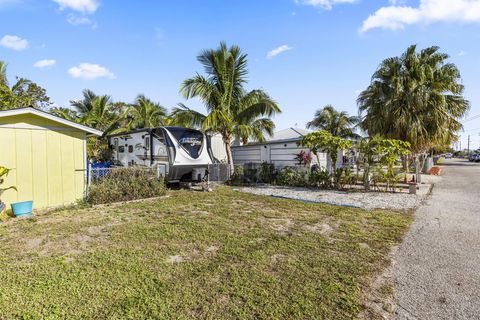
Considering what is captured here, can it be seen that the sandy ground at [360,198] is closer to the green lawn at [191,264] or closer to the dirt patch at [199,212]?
the green lawn at [191,264]

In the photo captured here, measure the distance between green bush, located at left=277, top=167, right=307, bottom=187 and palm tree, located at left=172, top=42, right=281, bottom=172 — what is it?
2.31 m

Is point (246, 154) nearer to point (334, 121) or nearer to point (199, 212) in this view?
point (199, 212)

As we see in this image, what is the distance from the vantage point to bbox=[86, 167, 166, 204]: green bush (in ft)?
25.3

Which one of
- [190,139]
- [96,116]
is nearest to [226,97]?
[190,139]

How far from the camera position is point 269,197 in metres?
9.31

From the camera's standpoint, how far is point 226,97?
1291 centimetres

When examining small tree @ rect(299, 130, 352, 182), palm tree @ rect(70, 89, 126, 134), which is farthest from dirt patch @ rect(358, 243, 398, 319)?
palm tree @ rect(70, 89, 126, 134)

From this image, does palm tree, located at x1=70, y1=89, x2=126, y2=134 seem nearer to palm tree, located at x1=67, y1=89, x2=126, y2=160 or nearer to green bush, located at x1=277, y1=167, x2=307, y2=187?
palm tree, located at x1=67, y1=89, x2=126, y2=160

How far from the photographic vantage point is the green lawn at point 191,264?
2707 millimetres

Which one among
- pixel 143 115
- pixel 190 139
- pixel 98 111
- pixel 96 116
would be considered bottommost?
pixel 190 139

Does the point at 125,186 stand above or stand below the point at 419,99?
below

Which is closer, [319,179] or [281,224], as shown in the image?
[281,224]

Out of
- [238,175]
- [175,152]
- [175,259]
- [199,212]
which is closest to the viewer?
[175,259]

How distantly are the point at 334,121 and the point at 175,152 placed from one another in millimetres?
19106
